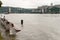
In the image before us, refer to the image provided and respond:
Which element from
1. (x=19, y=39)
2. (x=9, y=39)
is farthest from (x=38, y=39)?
(x=9, y=39)

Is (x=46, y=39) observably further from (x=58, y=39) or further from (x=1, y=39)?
(x=1, y=39)

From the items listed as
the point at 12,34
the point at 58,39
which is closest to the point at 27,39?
the point at 12,34

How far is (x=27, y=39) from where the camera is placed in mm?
29406

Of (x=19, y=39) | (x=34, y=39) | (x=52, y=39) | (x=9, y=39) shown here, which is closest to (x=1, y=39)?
(x=9, y=39)

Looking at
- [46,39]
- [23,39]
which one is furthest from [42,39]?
[23,39]

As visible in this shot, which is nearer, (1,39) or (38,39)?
(1,39)

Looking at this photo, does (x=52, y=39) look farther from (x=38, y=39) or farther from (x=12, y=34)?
(x=12, y=34)

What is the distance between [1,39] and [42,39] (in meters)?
7.40

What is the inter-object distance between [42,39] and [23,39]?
2926 mm

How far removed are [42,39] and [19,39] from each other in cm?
360

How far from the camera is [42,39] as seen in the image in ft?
98.9

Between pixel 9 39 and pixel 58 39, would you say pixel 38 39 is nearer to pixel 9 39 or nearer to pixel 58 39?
pixel 58 39

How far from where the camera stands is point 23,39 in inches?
1153

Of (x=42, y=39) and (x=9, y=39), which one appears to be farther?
(x=42, y=39)
